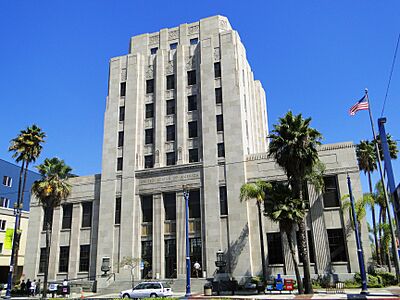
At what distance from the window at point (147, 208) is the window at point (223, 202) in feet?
29.7

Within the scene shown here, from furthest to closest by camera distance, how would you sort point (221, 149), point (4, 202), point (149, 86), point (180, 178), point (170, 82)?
point (4, 202)
point (149, 86)
point (170, 82)
point (180, 178)
point (221, 149)

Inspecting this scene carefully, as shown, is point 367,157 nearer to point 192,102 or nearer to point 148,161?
point 192,102

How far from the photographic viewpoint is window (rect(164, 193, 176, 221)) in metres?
45.1

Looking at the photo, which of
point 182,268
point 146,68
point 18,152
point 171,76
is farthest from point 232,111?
point 18,152

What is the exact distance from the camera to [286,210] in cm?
3119

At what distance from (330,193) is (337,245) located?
539cm

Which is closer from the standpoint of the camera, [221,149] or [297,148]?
[297,148]

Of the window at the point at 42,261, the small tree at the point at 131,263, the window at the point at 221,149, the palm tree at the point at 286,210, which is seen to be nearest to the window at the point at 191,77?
the window at the point at 221,149

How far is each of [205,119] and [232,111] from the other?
353 cm

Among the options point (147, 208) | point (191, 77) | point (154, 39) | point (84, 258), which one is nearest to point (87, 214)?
point (84, 258)

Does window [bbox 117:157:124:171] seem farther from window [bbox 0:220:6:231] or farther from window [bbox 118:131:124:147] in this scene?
window [bbox 0:220:6:231]

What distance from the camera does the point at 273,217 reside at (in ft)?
103

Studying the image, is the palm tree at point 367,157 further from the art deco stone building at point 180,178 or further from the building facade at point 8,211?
the building facade at point 8,211

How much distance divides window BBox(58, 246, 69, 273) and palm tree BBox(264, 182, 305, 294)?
2863 centimetres
